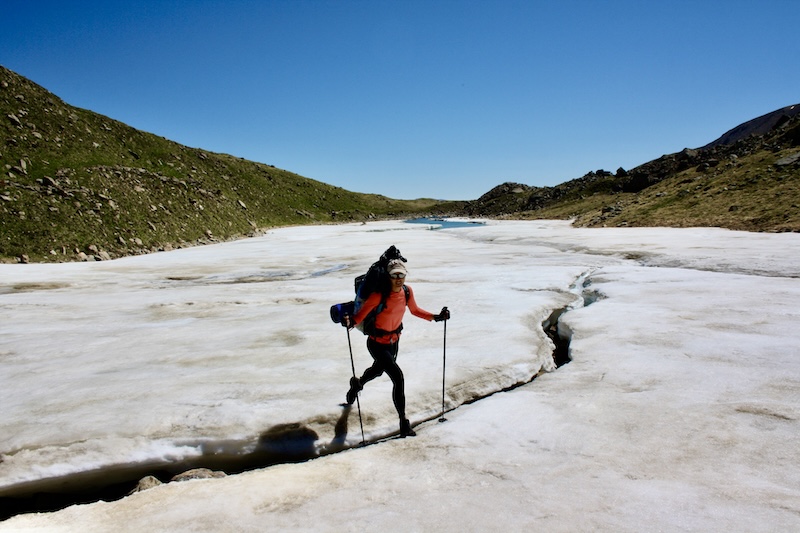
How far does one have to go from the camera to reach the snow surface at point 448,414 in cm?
401

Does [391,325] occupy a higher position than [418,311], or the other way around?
[418,311]

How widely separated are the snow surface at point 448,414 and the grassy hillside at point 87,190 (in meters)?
20.4

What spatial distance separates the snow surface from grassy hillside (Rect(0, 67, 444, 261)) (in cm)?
2041

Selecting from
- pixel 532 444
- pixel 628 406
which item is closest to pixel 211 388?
pixel 532 444

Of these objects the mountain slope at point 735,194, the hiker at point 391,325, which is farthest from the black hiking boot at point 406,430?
the mountain slope at point 735,194

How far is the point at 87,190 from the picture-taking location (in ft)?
116

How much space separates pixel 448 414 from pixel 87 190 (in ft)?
134

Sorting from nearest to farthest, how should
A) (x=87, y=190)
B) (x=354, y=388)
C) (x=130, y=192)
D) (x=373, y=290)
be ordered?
(x=373, y=290) → (x=354, y=388) → (x=87, y=190) → (x=130, y=192)

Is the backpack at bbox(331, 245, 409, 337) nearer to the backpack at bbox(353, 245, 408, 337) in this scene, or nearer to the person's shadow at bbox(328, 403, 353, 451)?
the backpack at bbox(353, 245, 408, 337)

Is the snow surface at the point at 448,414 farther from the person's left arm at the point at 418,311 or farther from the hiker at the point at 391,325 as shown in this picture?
the person's left arm at the point at 418,311

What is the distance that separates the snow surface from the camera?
13.1 ft

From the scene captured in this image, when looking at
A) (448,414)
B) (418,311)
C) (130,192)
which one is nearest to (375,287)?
(418,311)

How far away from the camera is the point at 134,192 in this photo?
41375mm

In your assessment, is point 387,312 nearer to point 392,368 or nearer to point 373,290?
point 373,290
